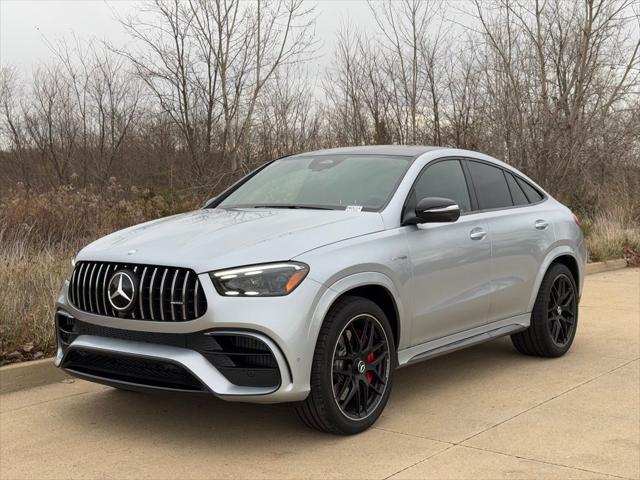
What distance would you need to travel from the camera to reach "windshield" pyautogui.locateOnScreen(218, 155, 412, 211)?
16.3 ft

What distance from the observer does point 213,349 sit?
3859 millimetres

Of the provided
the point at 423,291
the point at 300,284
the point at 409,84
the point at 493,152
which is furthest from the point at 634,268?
the point at 300,284

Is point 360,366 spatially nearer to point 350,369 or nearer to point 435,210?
point 350,369

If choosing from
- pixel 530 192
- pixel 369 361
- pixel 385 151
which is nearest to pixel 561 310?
pixel 530 192

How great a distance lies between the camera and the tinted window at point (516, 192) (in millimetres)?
6156

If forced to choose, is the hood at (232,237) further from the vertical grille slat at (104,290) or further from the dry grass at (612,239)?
the dry grass at (612,239)

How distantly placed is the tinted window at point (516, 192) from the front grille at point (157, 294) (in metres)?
3.25

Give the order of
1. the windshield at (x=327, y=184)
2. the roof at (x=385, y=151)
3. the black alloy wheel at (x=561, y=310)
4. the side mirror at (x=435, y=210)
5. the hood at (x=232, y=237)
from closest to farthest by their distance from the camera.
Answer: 1. the hood at (x=232, y=237)
2. the side mirror at (x=435, y=210)
3. the windshield at (x=327, y=184)
4. the roof at (x=385, y=151)
5. the black alloy wheel at (x=561, y=310)

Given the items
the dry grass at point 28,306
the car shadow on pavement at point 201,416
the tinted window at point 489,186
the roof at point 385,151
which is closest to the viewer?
the car shadow on pavement at point 201,416

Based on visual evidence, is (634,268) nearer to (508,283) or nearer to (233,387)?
(508,283)

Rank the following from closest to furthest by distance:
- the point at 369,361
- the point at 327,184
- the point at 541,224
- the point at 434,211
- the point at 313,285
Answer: the point at 313,285, the point at 369,361, the point at 434,211, the point at 327,184, the point at 541,224

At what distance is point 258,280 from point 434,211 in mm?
1386

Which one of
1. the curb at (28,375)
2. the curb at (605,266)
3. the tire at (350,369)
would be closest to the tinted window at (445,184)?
the tire at (350,369)

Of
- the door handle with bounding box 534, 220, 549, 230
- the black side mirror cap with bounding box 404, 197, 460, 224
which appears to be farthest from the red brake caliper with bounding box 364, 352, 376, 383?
the door handle with bounding box 534, 220, 549, 230
